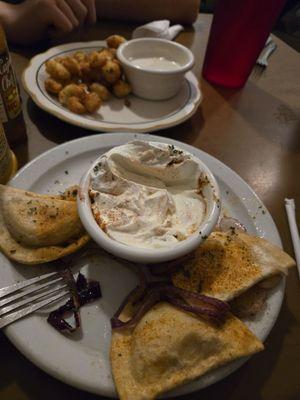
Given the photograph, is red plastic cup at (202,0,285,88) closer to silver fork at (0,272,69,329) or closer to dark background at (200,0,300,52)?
dark background at (200,0,300,52)

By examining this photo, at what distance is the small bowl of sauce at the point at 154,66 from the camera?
1533mm

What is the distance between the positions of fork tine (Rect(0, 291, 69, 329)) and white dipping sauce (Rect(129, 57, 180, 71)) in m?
1.22

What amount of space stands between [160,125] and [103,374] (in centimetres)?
98

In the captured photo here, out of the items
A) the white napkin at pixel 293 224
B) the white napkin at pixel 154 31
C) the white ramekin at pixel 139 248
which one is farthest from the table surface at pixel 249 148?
the white ramekin at pixel 139 248

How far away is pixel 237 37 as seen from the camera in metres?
1.67

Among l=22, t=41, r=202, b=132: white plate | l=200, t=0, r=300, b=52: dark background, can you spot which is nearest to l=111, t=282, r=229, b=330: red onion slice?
l=22, t=41, r=202, b=132: white plate

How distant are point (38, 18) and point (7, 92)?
0.96 metres

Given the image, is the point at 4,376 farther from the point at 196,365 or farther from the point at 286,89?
the point at 286,89

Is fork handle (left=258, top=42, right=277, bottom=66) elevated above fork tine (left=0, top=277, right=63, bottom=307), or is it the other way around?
fork handle (left=258, top=42, right=277, bottom=66)

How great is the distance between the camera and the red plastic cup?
5.08 feet

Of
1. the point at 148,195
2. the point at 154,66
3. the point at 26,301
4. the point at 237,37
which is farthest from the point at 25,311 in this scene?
the point at 237,37

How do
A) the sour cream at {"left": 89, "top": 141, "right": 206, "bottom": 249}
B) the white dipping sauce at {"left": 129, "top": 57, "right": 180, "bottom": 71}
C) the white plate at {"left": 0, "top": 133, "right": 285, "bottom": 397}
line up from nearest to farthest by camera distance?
the white plate at {"left": 0, "top": 133, "right": 285, "bottom": 397} → the sour cream at {"left": 89, "top": 141, "right": 206, "bottom": 249} → the white dipping sauce at {"left": 129, "top": 57, "right": 180, "bottom": 71}

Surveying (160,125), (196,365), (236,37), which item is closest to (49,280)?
(196,365)

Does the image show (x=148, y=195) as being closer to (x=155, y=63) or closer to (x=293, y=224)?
(x=293, y=224)
